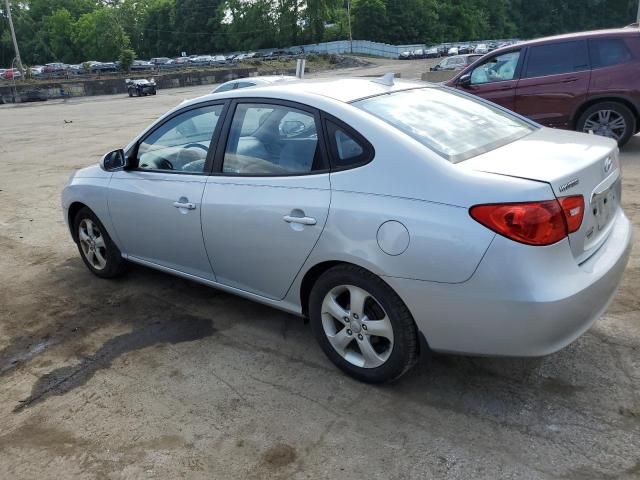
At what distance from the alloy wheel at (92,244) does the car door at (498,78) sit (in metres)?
6.74

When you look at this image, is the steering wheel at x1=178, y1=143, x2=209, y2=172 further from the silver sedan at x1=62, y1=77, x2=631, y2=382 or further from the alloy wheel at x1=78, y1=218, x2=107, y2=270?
the alloy wheel at x1=78, y1=218, x2=107, y2=270

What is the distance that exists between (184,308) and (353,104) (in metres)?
2.16

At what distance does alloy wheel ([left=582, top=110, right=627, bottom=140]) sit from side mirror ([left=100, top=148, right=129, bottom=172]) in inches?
272

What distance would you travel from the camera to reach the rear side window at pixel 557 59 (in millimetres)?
8586

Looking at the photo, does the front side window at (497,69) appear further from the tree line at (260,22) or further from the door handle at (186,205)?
the tree line at (260,22)

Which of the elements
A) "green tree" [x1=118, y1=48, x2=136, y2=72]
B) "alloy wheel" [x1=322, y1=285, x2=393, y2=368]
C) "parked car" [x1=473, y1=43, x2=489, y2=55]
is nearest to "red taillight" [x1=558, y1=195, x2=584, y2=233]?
"alloy wheel" [x1=322, y1=285, x2=393, y2=368]

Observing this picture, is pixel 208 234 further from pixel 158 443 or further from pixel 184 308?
pixel 158 443

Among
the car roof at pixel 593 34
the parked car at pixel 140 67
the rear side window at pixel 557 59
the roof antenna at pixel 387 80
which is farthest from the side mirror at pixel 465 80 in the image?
the parked car at pixel 140 67

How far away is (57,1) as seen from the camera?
113 metres

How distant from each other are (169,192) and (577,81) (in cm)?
701

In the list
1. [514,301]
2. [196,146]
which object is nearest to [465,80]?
[196,146]

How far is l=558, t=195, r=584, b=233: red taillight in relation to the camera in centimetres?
262

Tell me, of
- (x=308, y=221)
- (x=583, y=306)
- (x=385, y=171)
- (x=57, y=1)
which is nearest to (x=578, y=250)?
(x=583, y=306)

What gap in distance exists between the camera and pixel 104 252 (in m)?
4.95
